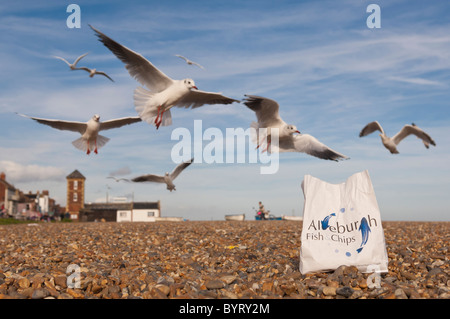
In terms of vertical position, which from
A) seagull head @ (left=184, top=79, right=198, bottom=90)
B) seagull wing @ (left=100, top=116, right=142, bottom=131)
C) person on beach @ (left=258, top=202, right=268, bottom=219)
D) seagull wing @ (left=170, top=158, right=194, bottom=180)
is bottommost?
person on beach @ (left=258, top=202, right=268, bottom=219)

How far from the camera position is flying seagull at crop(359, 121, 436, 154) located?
18.7 m

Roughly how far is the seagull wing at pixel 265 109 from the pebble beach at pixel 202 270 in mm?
2690

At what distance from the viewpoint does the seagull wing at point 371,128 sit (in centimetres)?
1872

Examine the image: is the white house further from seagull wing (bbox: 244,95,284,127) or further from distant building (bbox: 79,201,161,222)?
seagull wing (bbox: 244,95,284,127)

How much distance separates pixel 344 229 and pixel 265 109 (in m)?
5.50

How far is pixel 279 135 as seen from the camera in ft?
36.9

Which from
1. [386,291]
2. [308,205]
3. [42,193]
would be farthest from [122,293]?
[42,193]

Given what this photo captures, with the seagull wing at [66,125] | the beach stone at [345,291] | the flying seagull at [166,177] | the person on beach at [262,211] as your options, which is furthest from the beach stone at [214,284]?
the person on beach at [262,211]

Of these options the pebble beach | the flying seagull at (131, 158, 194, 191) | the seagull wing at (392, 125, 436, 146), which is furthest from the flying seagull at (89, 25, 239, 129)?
the seagull wing at (392, 125, 436, 146)

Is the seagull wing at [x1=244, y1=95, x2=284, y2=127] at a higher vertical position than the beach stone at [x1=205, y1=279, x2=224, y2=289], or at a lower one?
higher

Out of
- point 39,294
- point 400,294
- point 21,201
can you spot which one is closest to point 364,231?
point 400,294

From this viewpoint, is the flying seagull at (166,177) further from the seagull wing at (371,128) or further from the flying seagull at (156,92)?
the seagull wing at (371,128)

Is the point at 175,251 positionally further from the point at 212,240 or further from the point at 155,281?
the point at 155,281

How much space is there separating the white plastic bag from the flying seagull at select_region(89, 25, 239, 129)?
5146 millimetres
